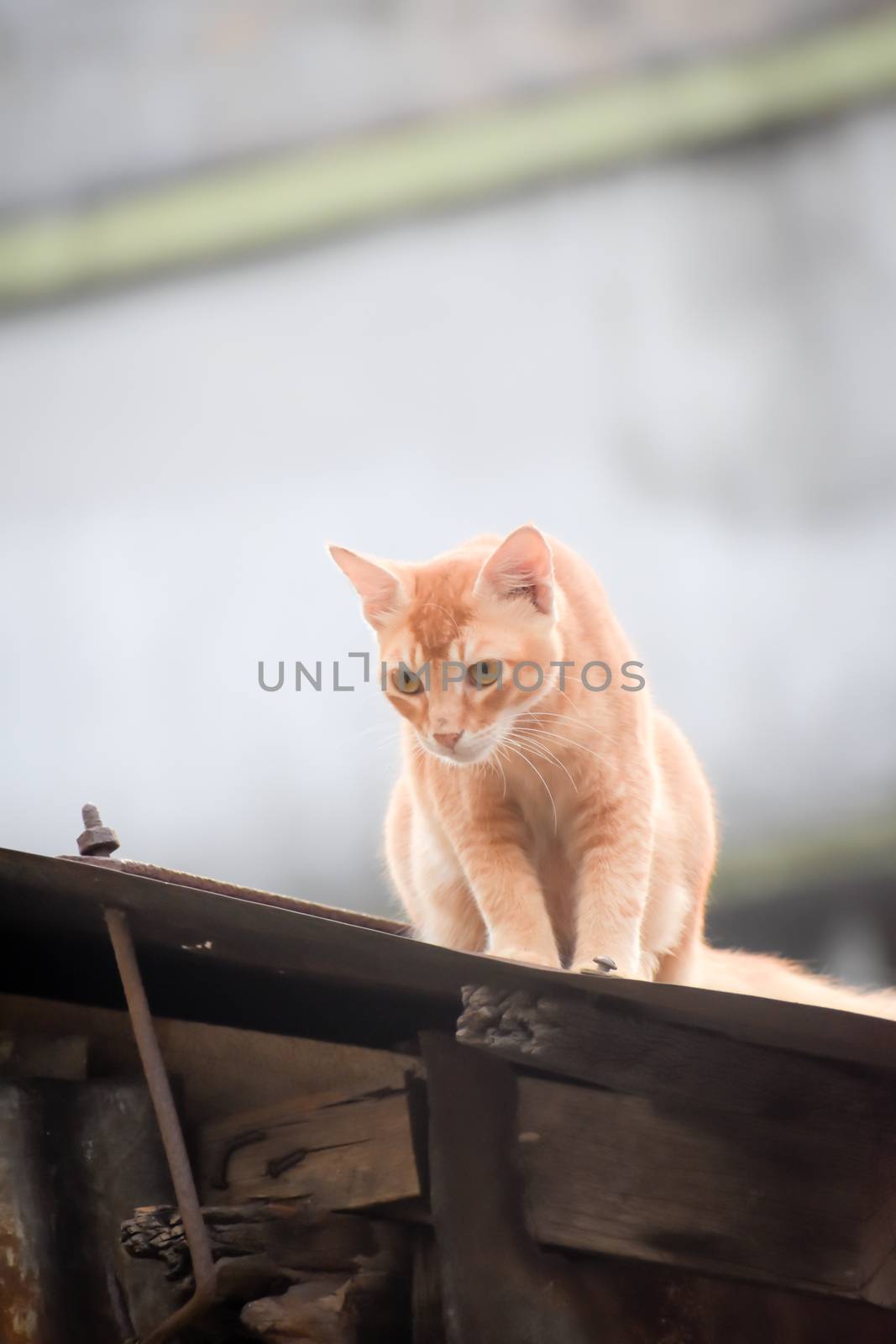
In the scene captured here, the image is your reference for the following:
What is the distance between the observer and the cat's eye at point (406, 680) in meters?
2.09

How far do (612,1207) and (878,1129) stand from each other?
316 mm

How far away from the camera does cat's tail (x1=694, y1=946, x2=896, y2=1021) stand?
2.11 meters

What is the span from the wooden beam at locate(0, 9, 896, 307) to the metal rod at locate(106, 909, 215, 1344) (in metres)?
3.34

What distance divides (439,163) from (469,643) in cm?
302

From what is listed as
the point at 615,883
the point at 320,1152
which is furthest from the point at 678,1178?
the point at 615,883

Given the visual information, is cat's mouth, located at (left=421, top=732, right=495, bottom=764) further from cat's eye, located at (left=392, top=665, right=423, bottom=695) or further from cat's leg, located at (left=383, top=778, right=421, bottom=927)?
cat's leg, located at (left=383, top=778, right=421, bottom=927)

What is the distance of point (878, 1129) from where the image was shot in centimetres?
159

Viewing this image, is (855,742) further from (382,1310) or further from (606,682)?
(382,1310)

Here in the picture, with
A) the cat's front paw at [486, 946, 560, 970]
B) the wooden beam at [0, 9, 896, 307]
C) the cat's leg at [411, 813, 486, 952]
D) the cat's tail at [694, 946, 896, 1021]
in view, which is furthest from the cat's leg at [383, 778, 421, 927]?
the wooden beam at [0, 9, 896, 307]

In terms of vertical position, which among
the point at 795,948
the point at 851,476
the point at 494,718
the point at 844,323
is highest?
the point at 844,323

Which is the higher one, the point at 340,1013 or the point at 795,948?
the point at 340,1013

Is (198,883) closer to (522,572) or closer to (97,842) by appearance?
(97,842)

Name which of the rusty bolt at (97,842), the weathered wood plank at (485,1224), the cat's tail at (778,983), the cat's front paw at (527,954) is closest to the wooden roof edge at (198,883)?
the rusty bolt at (97,842)

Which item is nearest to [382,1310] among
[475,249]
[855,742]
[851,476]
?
[855,742]
